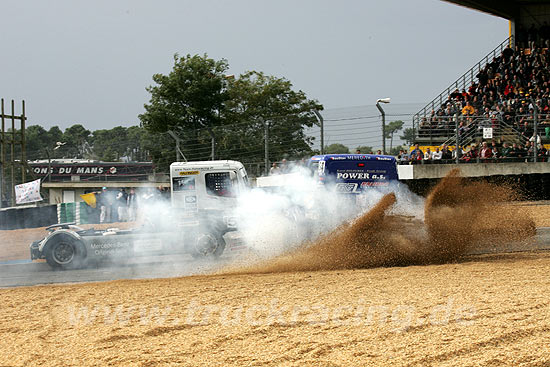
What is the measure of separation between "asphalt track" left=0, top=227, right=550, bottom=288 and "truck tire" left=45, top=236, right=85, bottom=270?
21 centimetres

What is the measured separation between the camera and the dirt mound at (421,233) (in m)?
10.0

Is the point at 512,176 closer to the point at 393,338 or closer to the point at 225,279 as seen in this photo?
the point at 225,279

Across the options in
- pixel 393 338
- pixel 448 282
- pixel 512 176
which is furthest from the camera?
pixel 512 176

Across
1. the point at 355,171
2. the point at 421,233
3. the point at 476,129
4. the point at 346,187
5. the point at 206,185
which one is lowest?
the point at 421,233

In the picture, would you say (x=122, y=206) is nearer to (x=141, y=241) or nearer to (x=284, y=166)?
(x=284, y=166)

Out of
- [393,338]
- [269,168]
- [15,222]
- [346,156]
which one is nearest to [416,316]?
[393,338]

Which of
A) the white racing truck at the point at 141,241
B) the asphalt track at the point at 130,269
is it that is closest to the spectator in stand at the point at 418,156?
the asphalt track at the point at 130,269

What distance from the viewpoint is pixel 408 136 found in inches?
754

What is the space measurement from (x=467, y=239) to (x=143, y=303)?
20.2ft

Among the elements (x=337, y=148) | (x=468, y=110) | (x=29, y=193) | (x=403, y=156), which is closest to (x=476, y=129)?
(x=468, y=110)

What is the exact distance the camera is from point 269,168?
1894 cm

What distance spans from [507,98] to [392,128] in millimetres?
9782

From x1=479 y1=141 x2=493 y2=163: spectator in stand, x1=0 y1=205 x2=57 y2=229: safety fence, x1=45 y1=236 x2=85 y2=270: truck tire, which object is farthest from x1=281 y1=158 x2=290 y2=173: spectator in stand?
x1=0 y1=205 x2=57 y2=229: safety fence

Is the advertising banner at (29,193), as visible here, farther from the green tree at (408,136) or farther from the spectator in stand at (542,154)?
the spectator in stand at (542,154)
